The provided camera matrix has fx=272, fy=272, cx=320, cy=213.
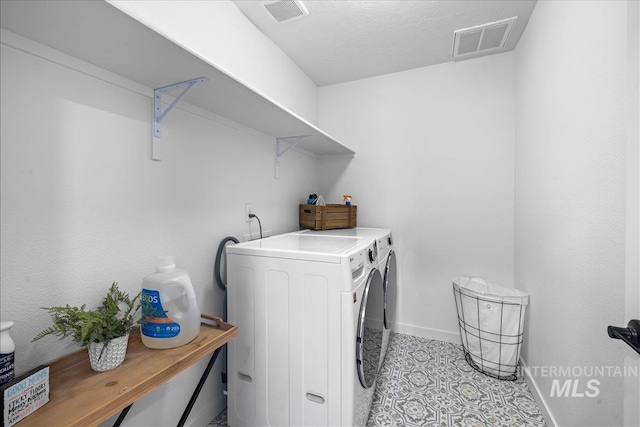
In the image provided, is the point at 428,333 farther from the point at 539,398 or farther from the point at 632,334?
the point at 632,334

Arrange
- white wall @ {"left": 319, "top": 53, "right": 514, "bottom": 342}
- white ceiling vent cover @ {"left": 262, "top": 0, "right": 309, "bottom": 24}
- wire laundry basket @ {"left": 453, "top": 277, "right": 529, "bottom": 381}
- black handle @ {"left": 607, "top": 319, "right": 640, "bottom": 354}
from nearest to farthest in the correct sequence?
black handle @ {"left": 607, "top": 319, "right": 640, "bottom": 354} < white ceiling vent cover @ {"left": 262, "top": 0, "right": 309, "bottom": 24} < wire laundry basket @ {"left": 453, "top": 277, "right": 529, "bottom": 381} < white wall @ {"left": 319, "top": 53, "right": 514, "bottom": 342}

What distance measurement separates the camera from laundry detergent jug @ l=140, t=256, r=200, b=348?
0.99m

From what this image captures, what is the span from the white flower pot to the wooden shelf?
0.95m

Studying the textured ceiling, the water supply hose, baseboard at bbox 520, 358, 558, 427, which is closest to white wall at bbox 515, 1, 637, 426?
baseboard at bbox 520, 358, 558, 427

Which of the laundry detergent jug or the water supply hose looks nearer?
the laundry detergent jug

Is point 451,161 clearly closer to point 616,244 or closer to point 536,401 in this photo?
point 616,244

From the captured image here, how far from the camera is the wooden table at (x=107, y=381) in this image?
2.26ft

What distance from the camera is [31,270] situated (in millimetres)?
895

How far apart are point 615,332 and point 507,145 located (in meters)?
1.92

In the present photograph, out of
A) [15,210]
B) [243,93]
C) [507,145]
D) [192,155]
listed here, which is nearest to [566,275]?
[507,145]

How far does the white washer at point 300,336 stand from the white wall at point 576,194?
922 millimetres

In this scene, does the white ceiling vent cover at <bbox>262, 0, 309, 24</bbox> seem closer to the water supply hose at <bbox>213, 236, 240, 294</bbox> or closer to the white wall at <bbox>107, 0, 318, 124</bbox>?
the white wall at <bbox>107, 0, 318, 124</bbox>

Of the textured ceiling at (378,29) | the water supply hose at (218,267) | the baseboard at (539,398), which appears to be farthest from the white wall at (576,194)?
the water supply hose at (218,267)

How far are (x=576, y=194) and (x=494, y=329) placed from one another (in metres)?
1.17
